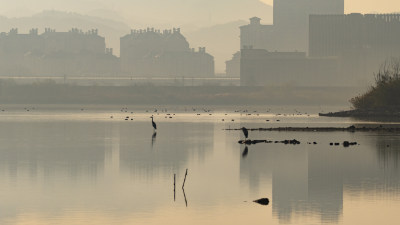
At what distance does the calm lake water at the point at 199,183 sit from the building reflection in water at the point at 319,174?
→ 42 mm

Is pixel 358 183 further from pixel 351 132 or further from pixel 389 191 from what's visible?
pixel 351 132

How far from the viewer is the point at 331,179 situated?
42.8 meters

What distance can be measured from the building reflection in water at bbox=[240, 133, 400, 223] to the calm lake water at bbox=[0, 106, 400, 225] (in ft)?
0.14

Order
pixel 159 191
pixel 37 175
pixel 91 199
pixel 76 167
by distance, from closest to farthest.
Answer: pixel 91 199
pixel 159 191
pixel 37 175
pixel 76 167

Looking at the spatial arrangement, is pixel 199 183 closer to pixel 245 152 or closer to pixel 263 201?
pixel 263 201

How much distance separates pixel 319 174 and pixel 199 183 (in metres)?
6.29

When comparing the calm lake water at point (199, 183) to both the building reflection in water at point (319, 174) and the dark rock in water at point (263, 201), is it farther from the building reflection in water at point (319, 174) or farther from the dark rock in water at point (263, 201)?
the dark rock in water at point (263, 201)

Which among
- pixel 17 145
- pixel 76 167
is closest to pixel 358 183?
pixel 76 167

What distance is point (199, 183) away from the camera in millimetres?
41875

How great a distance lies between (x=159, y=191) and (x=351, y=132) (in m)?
46.3

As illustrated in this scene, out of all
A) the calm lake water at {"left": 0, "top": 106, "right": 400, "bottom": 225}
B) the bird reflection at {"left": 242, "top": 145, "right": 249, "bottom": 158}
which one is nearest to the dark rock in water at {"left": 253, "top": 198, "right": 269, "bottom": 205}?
the calm lake water at {"left": 0, "top": 106, "right": 400, "bottom": 225}

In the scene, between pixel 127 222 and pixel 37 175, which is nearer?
pixel 127 222

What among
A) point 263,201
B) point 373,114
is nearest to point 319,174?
point 263,201

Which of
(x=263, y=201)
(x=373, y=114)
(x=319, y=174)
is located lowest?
(x=263, y=201)
